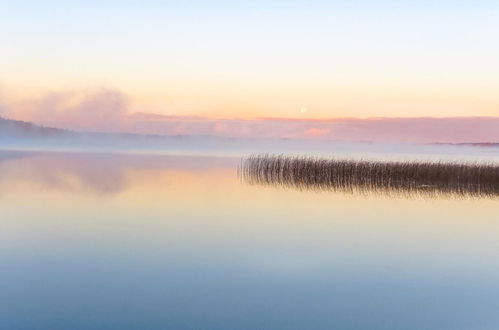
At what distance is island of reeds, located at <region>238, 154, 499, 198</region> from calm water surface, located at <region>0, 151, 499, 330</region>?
5.80ft

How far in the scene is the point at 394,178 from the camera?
17.8 meters

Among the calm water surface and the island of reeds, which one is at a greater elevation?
the island of reeds

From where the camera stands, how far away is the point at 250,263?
8375 millimetres

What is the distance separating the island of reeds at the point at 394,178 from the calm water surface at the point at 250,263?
1.77 meters

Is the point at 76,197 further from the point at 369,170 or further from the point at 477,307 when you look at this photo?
the point at 477,307

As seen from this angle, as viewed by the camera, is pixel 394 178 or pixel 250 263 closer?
pixel 250 263

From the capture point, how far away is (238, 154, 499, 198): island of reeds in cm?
1659

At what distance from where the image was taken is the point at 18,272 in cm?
745

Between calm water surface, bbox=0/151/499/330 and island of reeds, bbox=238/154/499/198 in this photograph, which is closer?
calm water surface, bbox=0/151/499/330

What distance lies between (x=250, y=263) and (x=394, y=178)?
34.6 feet

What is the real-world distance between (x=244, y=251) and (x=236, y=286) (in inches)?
83.5

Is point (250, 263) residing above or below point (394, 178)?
below

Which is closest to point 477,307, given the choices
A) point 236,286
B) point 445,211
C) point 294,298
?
point 294,298

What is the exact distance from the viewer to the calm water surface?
6.06 meters
